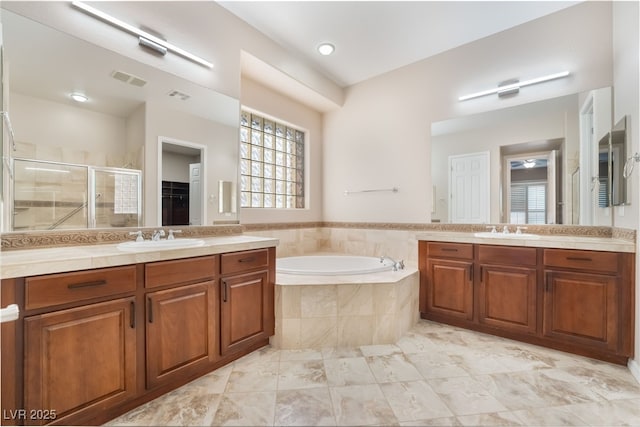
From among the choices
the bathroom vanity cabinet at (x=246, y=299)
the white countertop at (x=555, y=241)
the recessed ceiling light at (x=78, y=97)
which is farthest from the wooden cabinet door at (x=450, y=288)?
the recessed ceiling light at (x=78, y=97)

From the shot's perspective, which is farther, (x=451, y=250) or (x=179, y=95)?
(x=451, y=250)

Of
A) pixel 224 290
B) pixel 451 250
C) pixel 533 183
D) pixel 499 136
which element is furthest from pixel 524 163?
pixel 224 290

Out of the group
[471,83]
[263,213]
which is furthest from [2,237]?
[471,83]

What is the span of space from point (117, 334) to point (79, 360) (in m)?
0.16

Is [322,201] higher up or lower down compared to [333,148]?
lower down

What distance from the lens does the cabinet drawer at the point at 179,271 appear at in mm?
1521

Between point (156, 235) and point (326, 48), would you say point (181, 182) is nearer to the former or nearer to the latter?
point (156, 235)

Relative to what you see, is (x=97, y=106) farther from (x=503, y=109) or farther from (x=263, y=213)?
(x=503, y=109)

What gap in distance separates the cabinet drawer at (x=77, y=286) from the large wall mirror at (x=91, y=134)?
568 millimetres

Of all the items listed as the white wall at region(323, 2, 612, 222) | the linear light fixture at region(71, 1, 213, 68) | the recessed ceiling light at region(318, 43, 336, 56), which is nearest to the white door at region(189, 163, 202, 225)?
the linear light fixture at region(71, 1, 213, 68)

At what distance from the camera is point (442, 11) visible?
7.93 feet

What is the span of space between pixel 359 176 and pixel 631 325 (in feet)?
8.89

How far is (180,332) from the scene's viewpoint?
1646mm

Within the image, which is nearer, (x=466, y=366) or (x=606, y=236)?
(x=466, y=366)
